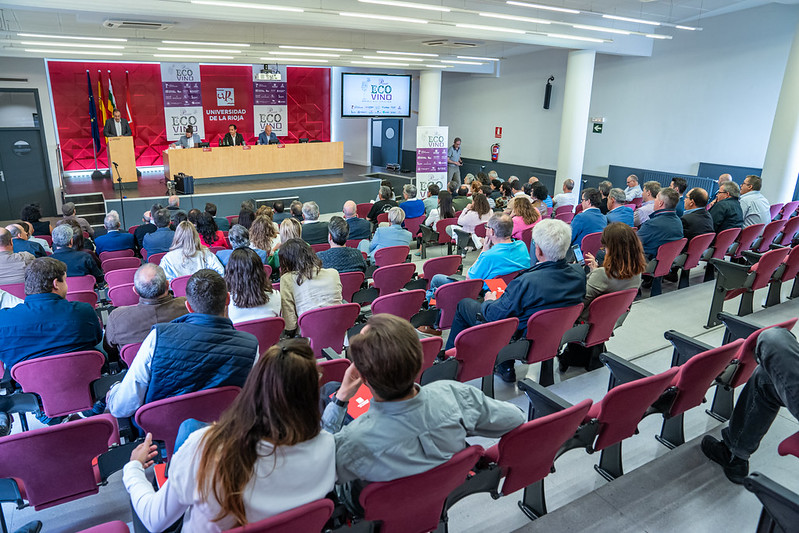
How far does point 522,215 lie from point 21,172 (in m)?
13.1

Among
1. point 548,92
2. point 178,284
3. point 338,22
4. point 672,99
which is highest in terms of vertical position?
point 338,22

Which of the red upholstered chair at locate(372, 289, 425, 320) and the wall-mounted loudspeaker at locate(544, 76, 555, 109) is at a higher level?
the wall-mounted loudspeaker at locate(544, 76, 555, 109)

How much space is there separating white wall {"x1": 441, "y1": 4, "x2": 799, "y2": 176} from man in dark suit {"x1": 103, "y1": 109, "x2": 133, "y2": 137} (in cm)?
1128

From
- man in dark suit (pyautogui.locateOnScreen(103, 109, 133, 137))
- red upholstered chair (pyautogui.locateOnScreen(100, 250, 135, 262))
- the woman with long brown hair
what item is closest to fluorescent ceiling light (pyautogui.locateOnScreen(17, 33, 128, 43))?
man in dark suit (pyautogui.locateOnScreen(103, 109, 133, 137))

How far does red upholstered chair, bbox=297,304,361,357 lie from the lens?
3.39m

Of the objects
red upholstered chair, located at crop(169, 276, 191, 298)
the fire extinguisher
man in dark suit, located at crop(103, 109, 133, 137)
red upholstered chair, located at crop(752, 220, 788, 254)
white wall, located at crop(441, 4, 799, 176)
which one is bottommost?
red upholstered chair, located at crop(169, 276, 191, 298)

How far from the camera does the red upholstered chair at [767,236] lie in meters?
6.06

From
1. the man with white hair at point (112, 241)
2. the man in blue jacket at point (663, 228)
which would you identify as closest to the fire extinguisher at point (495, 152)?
the man in blue jacket at point (663, 228)

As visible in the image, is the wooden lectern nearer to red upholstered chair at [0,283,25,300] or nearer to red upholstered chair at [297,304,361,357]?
red upholstered chair at [0,283,25,300]

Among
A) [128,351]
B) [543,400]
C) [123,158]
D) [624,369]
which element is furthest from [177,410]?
[123,158]

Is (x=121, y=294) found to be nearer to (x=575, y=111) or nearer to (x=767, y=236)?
(x=767, y=236)

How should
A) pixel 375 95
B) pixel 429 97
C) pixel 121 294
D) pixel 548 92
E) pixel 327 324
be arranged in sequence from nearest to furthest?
pixel 327 324 < pixel 121 294 < pixel 548 92 < pixel 375 95 < pixel 429 97

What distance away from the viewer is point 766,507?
1.91 m

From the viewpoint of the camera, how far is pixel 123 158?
516 inches
